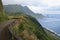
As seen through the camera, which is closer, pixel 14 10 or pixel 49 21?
pixel 14 10

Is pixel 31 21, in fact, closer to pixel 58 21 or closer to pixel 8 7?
pixel 8 7

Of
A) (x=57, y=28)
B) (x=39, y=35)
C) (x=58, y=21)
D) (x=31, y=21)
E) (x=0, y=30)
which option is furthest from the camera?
(x=58, y=21)

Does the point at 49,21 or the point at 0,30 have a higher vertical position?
the point at 0,30

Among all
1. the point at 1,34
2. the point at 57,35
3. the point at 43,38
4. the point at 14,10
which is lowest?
the point at 57,35

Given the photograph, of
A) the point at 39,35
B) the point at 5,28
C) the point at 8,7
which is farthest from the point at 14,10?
the point at 5,28

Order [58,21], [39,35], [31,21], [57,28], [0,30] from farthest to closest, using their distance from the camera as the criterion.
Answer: [58,21] < [57,28] < [31,21] < [39,35] < [0,30]

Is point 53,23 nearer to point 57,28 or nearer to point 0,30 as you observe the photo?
point 57,28

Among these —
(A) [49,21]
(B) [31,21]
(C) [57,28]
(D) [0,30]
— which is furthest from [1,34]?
(A) [49,21]
